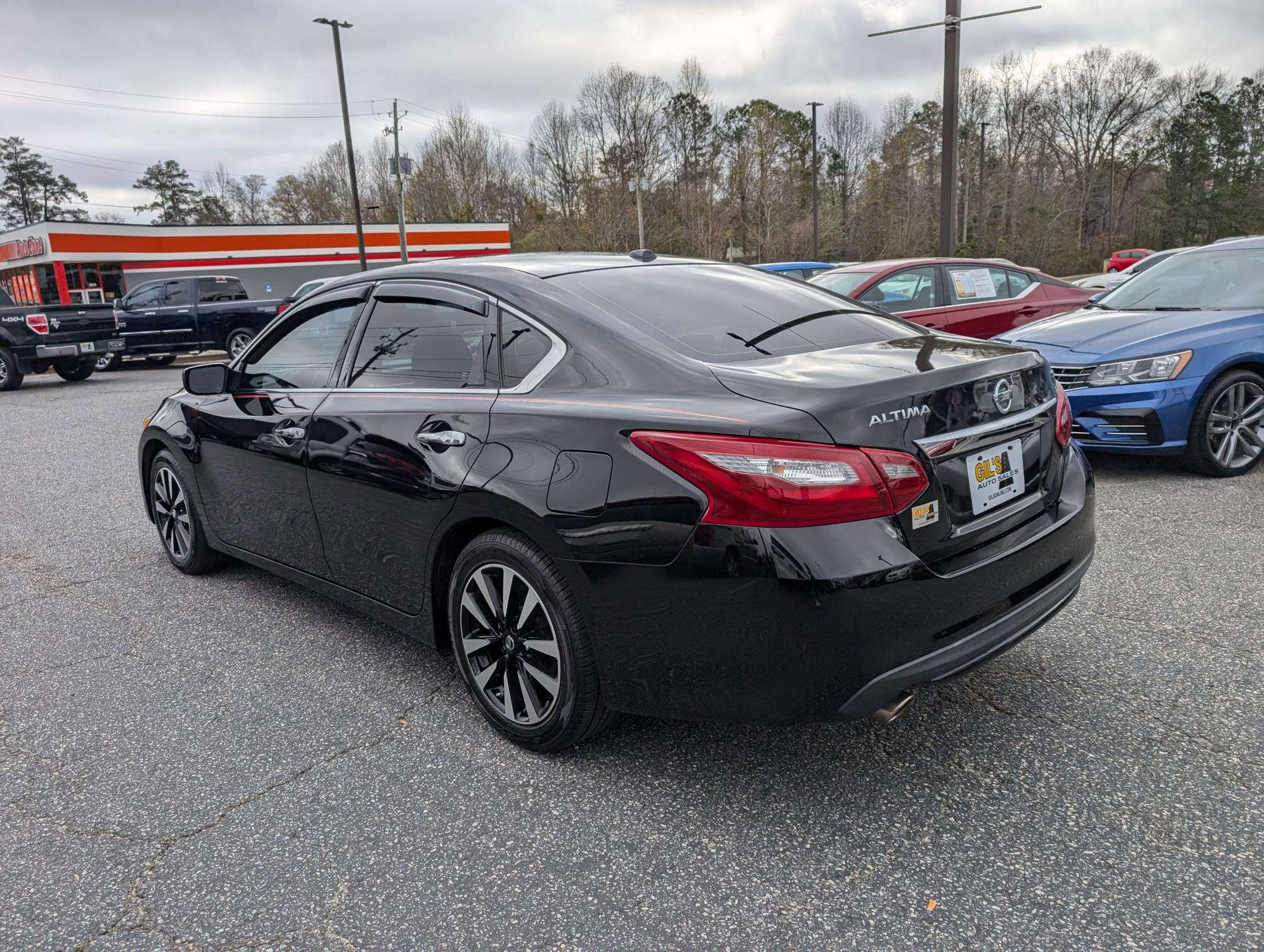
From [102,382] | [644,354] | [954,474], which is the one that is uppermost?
[644,354]

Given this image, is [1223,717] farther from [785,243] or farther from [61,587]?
[785,243]

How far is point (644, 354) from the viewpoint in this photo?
2.56 metres

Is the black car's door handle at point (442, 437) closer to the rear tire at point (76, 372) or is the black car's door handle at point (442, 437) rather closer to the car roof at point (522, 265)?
the car roof at point (522, 265)

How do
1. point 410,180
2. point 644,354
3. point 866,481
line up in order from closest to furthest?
point 866,481
point 644,354
point 410,180

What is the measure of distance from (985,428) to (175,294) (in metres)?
19.5

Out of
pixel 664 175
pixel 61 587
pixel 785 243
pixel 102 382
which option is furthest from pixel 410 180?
pixel 61 587

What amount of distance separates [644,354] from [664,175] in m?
55.3

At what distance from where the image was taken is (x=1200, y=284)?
253 inches

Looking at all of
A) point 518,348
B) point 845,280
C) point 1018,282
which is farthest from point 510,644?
point 1018,282

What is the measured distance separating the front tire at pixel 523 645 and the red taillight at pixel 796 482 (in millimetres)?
596

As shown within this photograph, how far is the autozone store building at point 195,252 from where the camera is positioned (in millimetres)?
35469

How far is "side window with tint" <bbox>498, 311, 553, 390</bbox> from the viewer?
2.76 meters

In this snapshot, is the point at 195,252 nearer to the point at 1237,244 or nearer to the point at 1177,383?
the point at 1237,244

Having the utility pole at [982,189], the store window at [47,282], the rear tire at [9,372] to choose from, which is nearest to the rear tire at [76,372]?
the rear tire at [9,372]
